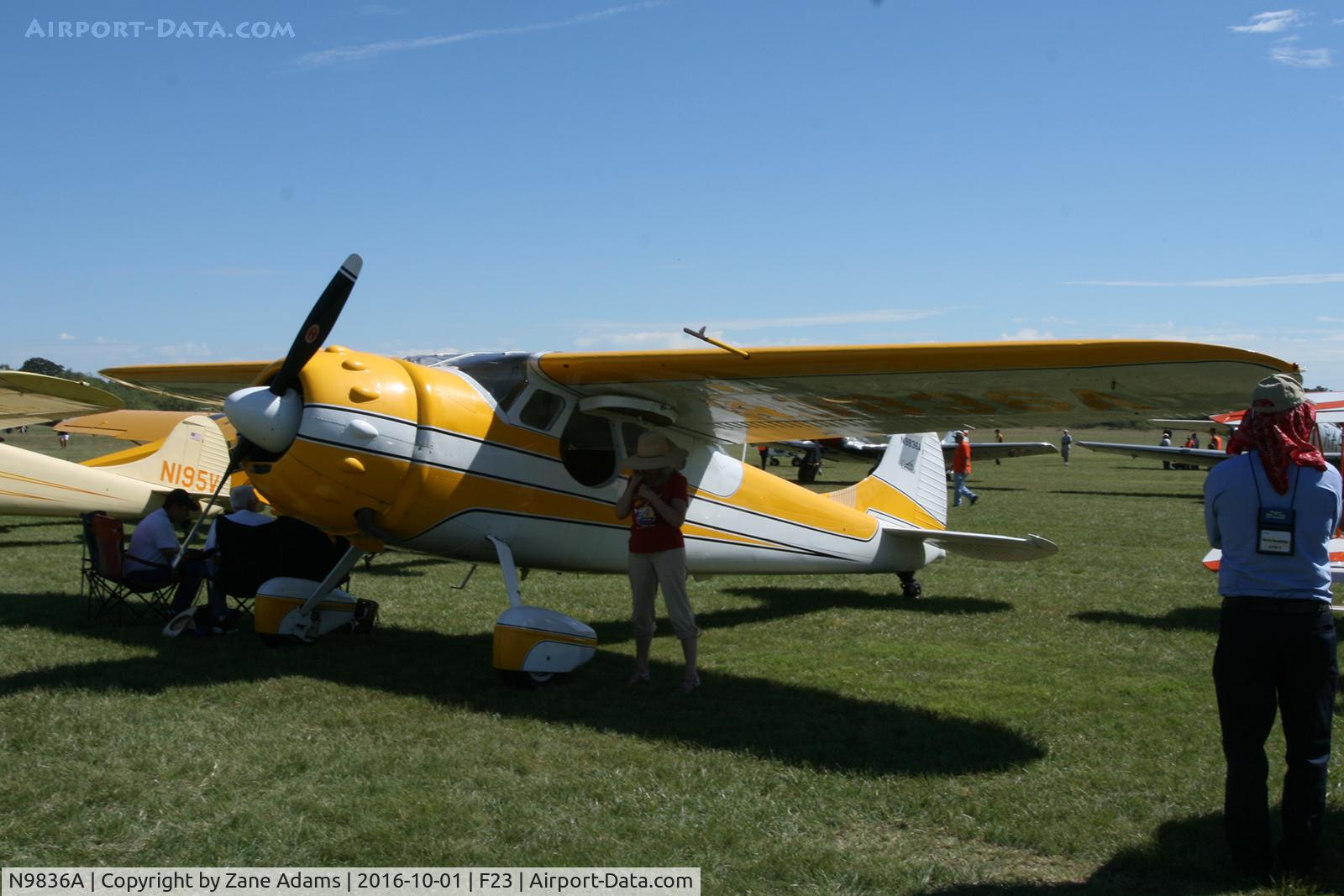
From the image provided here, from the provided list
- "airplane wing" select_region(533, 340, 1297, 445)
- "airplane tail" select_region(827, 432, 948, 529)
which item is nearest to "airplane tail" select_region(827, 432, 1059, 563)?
"airplane tail" select_region(827, 432, 948, 529)

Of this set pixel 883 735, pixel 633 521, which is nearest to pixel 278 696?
pixel 633 521

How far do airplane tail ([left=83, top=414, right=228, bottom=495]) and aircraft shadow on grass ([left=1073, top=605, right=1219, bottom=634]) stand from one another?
37.5 ft

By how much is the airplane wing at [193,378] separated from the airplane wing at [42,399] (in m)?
1.68

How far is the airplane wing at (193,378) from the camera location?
9359mm

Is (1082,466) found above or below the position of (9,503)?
below

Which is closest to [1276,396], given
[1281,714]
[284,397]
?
[1281,714]

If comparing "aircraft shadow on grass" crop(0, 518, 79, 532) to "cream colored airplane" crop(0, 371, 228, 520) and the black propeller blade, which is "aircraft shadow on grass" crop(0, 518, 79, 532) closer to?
"cream colored airplane" crop(0, 371, 228, 520)

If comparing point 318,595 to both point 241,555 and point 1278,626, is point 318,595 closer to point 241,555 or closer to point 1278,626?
point 241,555

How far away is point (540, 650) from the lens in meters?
6.57

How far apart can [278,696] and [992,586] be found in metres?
7.57

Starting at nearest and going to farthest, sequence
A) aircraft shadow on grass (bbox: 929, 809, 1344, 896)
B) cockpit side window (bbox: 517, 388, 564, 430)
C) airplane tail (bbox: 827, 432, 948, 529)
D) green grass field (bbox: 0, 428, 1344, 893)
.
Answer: aircraft shadow on grass (bbox: 929, 809, 1344, 896), green grass field (bbox: 0, 428, 1344, 893), cockpit side window (bbox: 517, 388, 564, 430), airplane tail (bbox: 827, 432, 948, 529)

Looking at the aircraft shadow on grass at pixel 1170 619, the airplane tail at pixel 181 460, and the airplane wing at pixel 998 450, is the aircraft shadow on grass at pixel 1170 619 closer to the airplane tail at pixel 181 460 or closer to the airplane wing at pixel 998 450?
the airplane tail at pixel 181 460

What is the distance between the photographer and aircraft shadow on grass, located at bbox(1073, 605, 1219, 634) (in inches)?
348

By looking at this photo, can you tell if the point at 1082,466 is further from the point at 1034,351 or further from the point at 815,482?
the point at 1034,351
